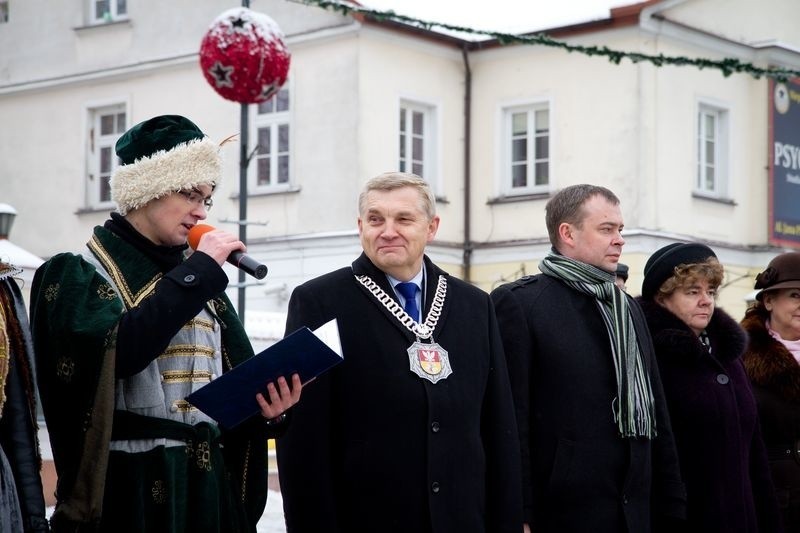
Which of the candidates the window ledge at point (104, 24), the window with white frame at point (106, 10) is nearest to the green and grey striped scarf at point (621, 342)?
the window ledge at point (104, 24)

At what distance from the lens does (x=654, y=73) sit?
21344mm

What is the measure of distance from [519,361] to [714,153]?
17926 mm

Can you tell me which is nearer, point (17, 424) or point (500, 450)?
point (17, 424)

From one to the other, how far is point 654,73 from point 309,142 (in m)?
4.88

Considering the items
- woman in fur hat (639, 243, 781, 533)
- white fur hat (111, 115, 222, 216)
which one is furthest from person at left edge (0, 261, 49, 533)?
woman in fur hat (639, 243, 781, 533)

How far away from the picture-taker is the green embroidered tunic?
166 inches

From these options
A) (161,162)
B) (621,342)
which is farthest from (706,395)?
(161,162)

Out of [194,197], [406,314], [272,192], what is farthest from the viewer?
[272,192]

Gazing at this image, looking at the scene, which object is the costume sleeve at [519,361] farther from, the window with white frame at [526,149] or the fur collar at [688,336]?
the window with white frame at [526,149]

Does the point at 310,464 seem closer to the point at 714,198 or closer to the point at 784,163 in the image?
the point at 714,198

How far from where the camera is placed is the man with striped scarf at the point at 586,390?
5.32 metres

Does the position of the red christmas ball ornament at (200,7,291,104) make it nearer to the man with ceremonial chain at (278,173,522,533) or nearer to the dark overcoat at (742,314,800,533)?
the dark overcoat at (742,314,800,533)

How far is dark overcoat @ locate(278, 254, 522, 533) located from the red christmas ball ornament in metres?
8.47

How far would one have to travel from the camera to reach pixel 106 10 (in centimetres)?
2477
